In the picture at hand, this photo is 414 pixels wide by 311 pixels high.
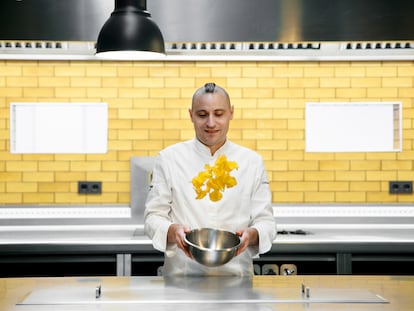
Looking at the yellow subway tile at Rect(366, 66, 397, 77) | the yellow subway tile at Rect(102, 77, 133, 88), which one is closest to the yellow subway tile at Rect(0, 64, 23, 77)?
the yellow subway tile at Rect(102, 77, 133, 88)

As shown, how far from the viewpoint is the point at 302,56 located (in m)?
5.06

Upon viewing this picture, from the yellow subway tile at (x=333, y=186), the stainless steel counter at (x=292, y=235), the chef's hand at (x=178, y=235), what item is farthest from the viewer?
the yellow subway tile at (x=333, y=186)

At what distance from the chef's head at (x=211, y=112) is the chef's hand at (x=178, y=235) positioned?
49cm

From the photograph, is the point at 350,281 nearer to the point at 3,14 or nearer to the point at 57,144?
the point at 3,14

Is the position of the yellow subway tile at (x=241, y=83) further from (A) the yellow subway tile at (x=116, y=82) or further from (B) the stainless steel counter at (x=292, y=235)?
(B) the stainless steel counter at (x=292, y=235)

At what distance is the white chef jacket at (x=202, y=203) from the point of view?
3.10m

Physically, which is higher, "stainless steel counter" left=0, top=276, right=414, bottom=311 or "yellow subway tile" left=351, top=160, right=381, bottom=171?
"yellow subway tile" left=351, top=160, right=381, bottom=171

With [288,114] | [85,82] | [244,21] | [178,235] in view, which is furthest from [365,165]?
[178,235]

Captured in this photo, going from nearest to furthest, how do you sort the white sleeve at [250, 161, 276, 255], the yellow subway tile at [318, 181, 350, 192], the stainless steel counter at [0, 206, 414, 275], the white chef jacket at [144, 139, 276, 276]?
the white sleeve at [250, 161, 276, 255] < the white chef jacket at [144, 139, 276, 276] < the stainless steel counter at [0, 206, 414, 275] < the yellow subway tile at [318, 181, 350, 192]

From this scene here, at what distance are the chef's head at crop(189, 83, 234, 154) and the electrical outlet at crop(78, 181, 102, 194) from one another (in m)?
2.18

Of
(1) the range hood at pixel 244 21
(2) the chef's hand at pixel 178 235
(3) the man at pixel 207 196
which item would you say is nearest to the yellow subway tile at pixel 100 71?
(3) the man at pixel 207 196

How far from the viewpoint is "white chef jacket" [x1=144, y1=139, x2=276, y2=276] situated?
3104 mm

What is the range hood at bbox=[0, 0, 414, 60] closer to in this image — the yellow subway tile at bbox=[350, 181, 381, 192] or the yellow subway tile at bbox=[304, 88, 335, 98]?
the yellow subway tile at bbox=[304, 88, 335, 98]

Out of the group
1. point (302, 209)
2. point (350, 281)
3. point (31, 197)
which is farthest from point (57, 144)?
point (350, 281)
